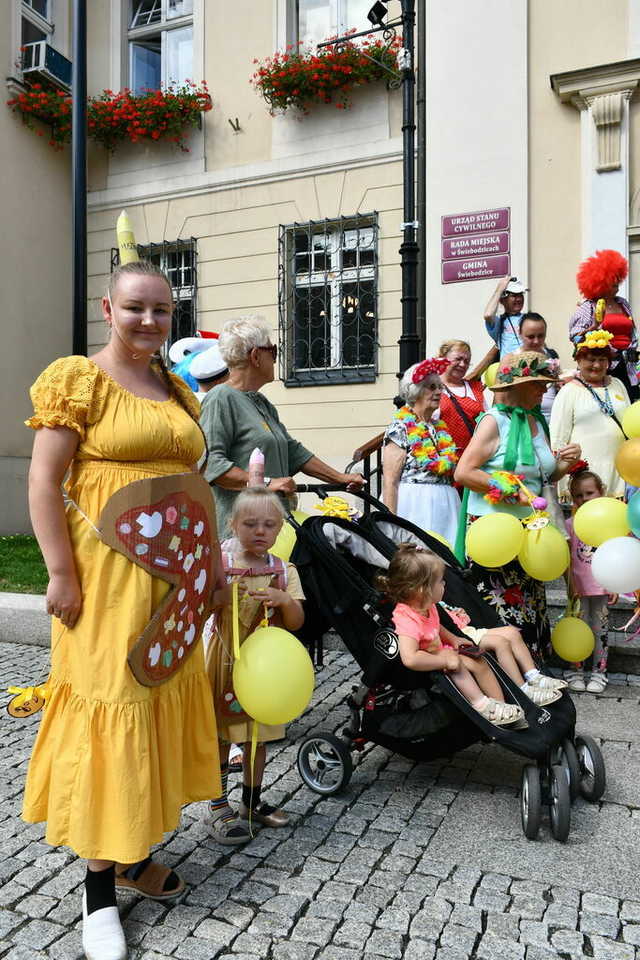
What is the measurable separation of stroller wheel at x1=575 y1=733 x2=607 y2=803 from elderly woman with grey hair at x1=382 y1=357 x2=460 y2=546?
5.47 feet

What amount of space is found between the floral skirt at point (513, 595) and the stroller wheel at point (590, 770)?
81 cm

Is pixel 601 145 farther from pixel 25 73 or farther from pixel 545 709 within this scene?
pixel 25 73

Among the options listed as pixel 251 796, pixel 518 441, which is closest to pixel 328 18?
pixel 518 441

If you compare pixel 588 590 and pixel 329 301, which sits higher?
pixel 329 301

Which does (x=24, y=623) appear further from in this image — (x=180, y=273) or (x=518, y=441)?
(x=180, y=273)

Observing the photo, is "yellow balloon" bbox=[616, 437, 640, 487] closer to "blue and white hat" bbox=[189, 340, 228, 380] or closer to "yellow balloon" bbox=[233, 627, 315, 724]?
"yellow balloon" bbox=[233, 627, 315, 724]

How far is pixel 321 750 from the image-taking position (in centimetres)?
319

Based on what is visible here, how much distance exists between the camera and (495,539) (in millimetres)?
3678

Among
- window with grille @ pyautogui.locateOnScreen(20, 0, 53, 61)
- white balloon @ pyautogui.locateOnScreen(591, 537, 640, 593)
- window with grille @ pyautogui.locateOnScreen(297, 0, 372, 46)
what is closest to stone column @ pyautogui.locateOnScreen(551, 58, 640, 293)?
window with grille @ pyautogui.locateOnScreen(297, 0, 372, 46)

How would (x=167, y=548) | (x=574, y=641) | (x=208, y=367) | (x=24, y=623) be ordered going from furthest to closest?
(x=24, y=623)
(x=208, y=367)
(x=574, y=641)
(x=167, y=548)

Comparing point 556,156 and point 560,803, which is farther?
point 556,156

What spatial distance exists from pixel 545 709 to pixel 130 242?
228 cm

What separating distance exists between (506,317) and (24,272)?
7551mm

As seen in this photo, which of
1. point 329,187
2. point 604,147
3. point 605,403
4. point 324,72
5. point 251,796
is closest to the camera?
point 251,796
